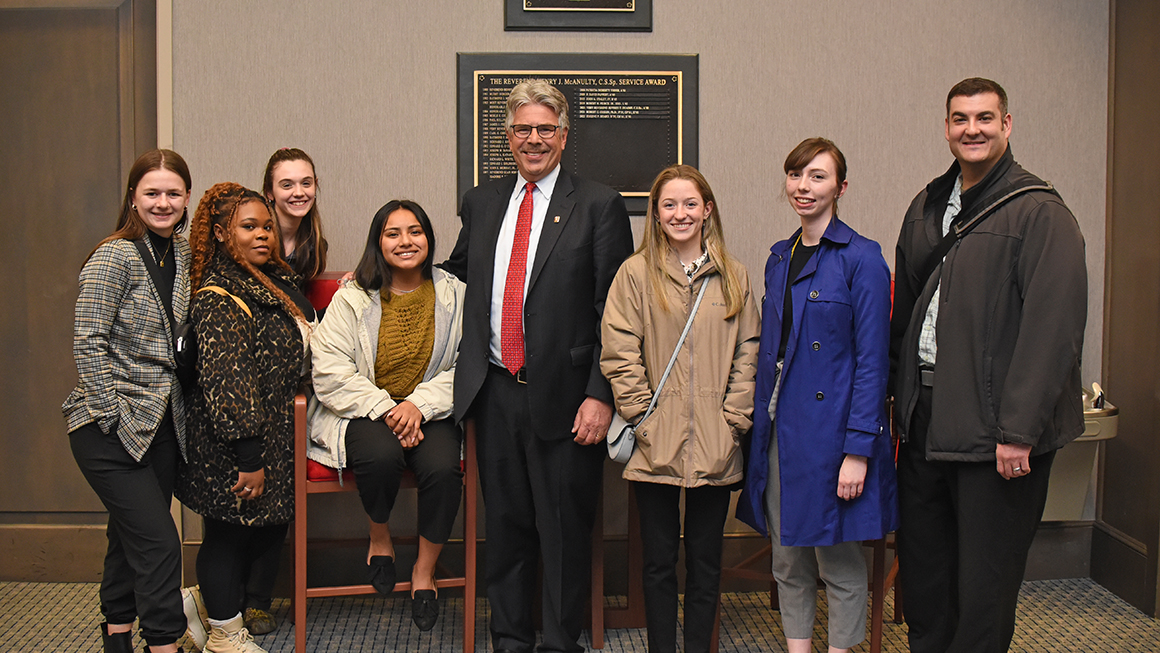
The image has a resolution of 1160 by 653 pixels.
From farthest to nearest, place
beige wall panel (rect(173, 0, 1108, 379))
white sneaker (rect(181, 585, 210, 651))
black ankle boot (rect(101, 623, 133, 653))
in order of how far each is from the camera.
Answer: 1. beige wall panel (rect(173, 0, 1108, 379))
2. white sneaker (rect(181, 585, 210, 651))
3. black ankle boot (rect(101, 623, 133, 653))

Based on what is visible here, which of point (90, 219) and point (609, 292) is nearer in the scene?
point (609, 292)

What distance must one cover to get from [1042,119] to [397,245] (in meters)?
2.51

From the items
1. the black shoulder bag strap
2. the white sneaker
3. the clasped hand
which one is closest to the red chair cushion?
the clasped hand

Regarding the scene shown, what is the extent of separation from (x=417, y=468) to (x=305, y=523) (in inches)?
15.3

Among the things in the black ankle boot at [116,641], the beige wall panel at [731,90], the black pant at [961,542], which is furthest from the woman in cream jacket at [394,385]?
the black pant at [961,542]

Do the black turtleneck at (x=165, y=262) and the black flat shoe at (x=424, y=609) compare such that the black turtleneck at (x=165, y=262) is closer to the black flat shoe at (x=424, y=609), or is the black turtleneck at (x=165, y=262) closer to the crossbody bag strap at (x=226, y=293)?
the crossbody bag strap at (x=226, y=293)

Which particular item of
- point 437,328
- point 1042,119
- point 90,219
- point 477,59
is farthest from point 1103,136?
point 90,219

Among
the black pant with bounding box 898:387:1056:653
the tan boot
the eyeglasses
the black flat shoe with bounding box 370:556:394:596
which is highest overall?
the eyeglasses

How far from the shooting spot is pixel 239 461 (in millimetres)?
2346

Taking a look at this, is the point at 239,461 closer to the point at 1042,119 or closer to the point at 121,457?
the point at 121,457

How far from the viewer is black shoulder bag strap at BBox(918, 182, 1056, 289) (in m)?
2.04

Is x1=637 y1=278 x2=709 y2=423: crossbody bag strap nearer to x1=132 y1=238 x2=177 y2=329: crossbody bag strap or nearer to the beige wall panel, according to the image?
the beige wall panel

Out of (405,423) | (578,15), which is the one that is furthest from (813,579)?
(578,15)

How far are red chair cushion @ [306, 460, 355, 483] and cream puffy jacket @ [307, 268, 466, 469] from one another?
23 millimetres
